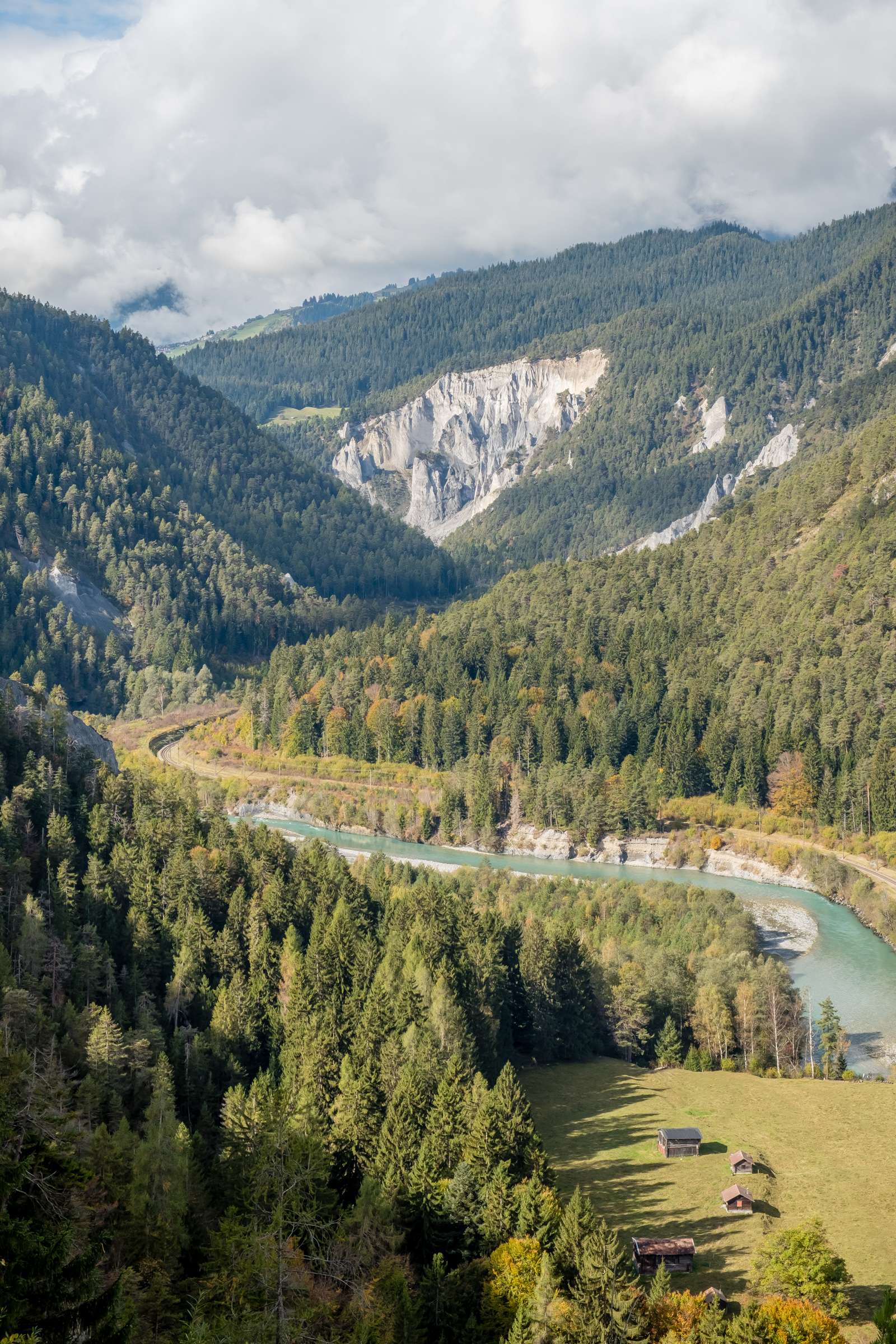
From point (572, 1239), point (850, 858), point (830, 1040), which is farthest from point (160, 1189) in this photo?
point (850, 858)

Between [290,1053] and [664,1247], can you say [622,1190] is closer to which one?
[664,1247]

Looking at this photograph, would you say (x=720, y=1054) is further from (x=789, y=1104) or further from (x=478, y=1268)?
(x=478, y=1268)

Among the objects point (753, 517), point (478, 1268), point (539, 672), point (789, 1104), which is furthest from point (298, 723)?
point (478, 1268)

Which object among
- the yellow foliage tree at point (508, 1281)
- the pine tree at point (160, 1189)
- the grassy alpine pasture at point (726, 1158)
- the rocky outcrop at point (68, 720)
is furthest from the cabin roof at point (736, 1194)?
the rocky outcrop at point (68, 720)

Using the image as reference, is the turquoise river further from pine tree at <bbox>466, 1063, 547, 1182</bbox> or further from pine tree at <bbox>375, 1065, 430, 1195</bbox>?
pine tree at <bbox>375, 1065, 430, 1195</bbox>

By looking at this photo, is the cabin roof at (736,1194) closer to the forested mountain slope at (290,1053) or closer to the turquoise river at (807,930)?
the forested mountain slope at (290,1053)

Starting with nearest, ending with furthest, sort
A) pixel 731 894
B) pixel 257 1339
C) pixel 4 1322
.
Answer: pixel 4 1322 < pixel 257 1339 < pixel 731 894

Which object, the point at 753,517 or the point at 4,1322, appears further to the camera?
the point at 753,517
